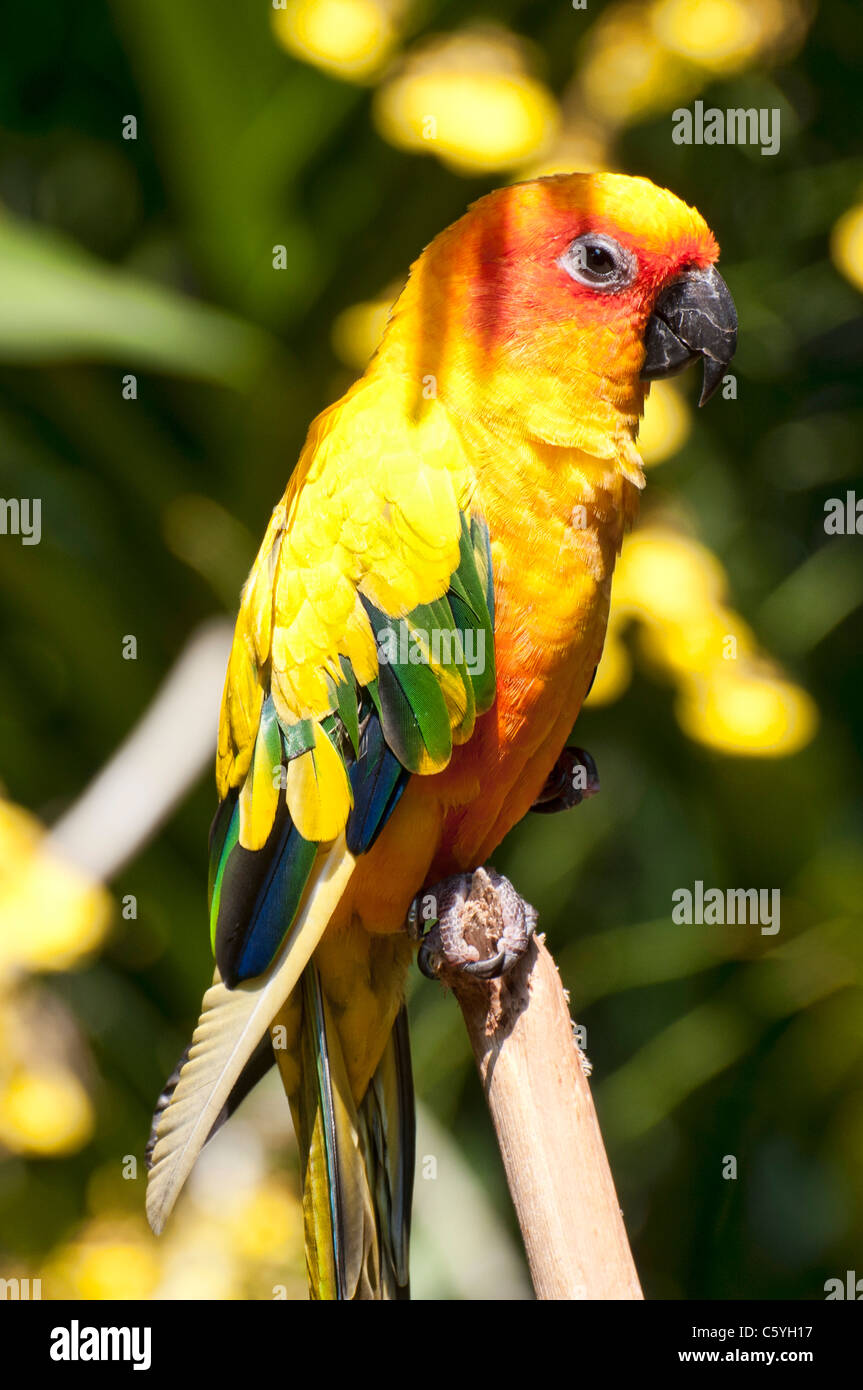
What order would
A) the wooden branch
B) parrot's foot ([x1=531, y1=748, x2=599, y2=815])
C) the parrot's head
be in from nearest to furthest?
the wooden branch
the parrot's head
parrot's foot ([x1=531, y1=748, x2=599, y2=815])

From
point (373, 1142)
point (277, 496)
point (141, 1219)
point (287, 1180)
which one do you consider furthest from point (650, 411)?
point (141, 1219)

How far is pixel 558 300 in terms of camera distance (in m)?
1.29

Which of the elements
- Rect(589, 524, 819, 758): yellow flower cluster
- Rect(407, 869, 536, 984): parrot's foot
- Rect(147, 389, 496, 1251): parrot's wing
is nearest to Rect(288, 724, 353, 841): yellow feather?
Rect(147, 389, 496, 1251): parrot's wing

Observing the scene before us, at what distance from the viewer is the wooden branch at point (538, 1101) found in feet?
3.46

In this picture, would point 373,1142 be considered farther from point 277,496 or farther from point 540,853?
point 277,496

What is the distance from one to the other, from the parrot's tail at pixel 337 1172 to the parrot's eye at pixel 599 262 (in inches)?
29.1

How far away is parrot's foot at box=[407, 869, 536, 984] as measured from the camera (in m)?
1.17

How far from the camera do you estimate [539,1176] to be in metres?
1.07

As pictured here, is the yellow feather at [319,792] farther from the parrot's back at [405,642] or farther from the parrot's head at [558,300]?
the parrot's head at [558,300]

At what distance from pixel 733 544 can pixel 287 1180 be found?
45.2 inches

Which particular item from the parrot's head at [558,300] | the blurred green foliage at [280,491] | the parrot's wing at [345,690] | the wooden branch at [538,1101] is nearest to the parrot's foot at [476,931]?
the wooden branch at [538,1101]

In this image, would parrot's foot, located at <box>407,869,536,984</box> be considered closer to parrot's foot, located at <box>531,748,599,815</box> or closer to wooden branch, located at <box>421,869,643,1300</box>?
wooden branch, located at <box>421,869,643,1300</box>

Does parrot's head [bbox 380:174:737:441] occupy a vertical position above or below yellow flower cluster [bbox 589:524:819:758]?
above
